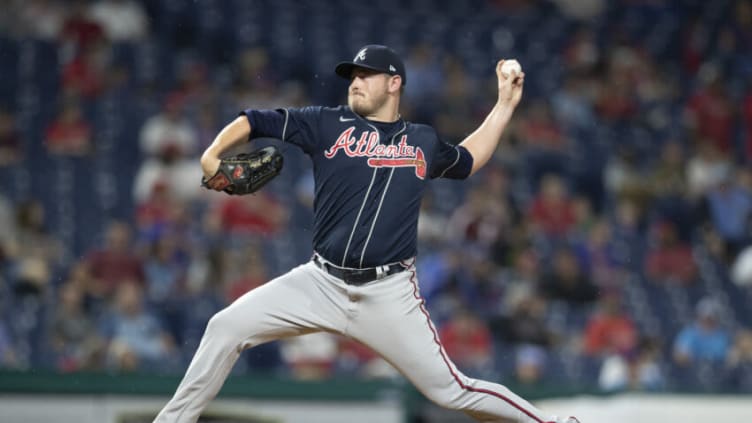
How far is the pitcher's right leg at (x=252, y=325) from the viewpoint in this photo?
4.67 metres

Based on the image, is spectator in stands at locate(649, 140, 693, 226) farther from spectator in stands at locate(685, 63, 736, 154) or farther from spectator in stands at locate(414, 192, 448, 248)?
spectator in stands at locate(414, 192, 448, 248)

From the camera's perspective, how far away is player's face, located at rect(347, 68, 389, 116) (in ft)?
16.0

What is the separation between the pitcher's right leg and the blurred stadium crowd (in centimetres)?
Result: 355

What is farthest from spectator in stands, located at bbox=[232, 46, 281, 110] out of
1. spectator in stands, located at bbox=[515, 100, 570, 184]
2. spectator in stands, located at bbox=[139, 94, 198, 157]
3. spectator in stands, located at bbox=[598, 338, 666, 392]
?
spectator in stands, located at bbox=[598, 338, 666, 392]

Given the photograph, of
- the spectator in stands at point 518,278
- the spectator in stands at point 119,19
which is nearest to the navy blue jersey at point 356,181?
the spectator in stands at point 518,278

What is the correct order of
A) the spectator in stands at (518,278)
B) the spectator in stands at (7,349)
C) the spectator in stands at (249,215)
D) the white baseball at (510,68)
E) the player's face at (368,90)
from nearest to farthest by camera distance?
the player's face at (368,90)
the white baseball at (510,68)
the spectator in stands at (7,349)
the spectator in stands at (518,278)
the spectator in stands at (249,215)

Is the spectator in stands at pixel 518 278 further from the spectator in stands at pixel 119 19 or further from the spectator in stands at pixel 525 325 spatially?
the spectator in stands at pixel 119 19

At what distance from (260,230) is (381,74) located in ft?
17.0

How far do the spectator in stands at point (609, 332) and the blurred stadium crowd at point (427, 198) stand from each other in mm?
18

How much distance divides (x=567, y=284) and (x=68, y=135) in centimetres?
433

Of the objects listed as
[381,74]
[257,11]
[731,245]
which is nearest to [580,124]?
[731,245]

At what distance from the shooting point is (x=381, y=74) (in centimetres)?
487

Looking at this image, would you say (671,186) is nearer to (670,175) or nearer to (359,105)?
(670,175)

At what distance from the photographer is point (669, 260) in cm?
1072
